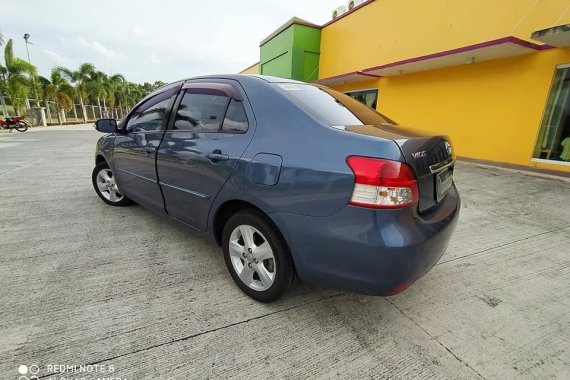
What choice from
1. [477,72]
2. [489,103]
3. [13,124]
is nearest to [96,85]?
[13,124]

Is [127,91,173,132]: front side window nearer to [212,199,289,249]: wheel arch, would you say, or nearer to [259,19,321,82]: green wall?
[212,199,289,249]: wheel arch

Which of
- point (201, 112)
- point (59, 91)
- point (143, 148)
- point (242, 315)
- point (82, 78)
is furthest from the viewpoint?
point (82, 78)

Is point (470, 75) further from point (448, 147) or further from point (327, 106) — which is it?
point (327, 106)

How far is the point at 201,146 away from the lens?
2215 mm

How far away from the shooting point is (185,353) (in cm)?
164

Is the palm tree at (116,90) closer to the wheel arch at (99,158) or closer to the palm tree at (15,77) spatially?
the palm tree at (15,77)

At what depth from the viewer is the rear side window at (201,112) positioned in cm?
223

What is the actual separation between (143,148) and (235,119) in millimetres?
1315

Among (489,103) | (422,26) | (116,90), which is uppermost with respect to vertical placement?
(116,90)

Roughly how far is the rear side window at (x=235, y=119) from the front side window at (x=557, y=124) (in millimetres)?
7564

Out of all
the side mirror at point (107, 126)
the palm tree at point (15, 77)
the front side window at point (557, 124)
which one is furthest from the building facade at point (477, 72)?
the palm tree at point (15, 77)

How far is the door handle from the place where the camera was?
6.62 feet

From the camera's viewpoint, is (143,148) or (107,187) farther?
(107,187)

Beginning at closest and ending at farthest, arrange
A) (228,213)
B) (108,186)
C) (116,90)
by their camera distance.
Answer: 1. (228,213)
2. (108,186)
3. (116,90)
